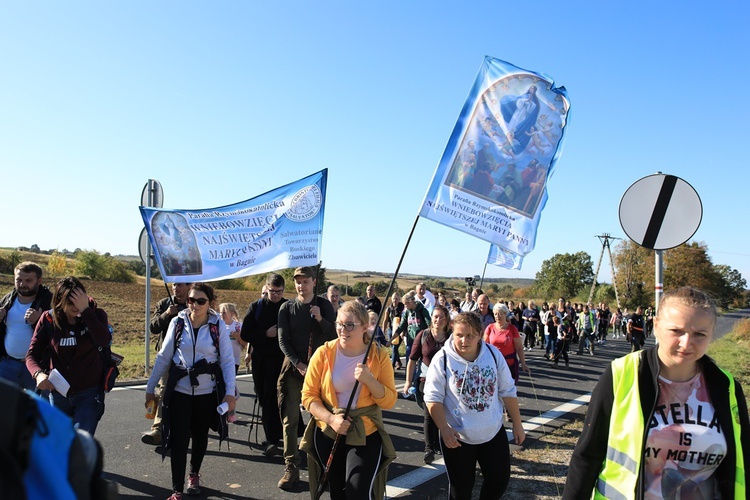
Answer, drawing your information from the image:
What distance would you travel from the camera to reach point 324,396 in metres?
4.02

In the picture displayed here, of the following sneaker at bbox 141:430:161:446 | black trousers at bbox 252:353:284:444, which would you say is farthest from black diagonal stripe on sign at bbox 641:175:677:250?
sneaker at bbox 141:430:161:446

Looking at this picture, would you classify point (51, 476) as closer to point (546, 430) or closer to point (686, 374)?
point (686, 374)

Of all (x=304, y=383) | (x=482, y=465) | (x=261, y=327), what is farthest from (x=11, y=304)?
(x=482, y=465)

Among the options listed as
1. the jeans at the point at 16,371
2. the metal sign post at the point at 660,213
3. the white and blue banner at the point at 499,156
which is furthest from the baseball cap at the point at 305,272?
the metal sign post at the point at 660,213

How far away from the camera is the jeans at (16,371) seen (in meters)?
5.40

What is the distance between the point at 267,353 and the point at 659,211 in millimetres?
4242

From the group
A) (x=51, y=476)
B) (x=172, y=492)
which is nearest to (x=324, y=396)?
(x=172, y=492)

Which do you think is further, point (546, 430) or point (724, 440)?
point (546, 430)

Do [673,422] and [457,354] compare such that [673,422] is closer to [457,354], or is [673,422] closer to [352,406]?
[457,354]

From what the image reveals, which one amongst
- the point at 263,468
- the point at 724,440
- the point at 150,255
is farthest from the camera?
the point at 150,255

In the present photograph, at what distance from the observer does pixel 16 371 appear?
5.44 m

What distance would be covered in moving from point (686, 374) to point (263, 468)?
435 cm

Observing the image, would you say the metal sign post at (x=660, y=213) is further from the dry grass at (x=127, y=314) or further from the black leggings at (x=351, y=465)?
the dry grass at (x=127, y=314)

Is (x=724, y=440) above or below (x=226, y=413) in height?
above
